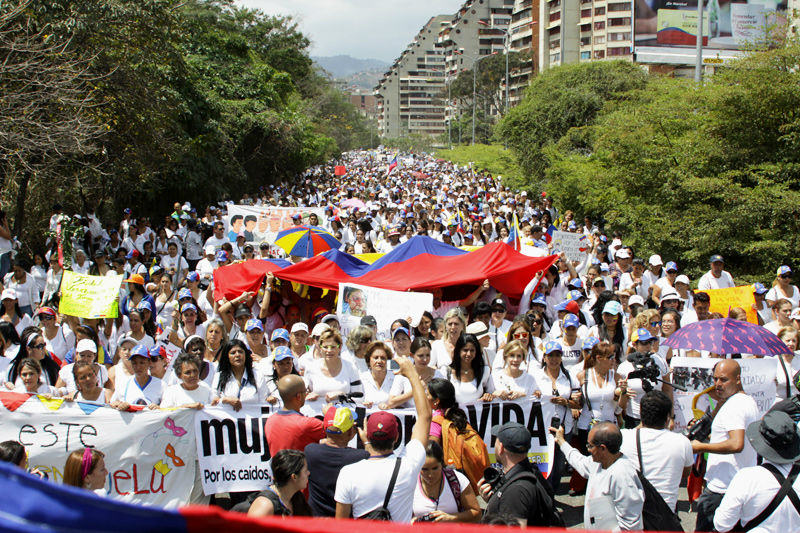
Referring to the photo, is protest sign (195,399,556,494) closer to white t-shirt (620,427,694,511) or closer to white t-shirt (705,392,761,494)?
white t-shirt (620,427,694,511)

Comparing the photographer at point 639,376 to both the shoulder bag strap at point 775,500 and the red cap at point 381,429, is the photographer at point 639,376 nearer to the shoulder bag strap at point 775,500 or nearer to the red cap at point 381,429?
the shoulder bag strap at point 775,500

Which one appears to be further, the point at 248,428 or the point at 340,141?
the point at 340,141

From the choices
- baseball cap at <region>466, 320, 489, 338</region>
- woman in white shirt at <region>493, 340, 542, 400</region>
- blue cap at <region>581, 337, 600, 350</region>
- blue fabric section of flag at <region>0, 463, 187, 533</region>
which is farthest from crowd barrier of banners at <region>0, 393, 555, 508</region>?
blue fabric section of flag at <region>0, 463, 187, 533</region>

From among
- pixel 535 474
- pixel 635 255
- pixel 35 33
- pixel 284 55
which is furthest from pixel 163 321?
pixel 284 55

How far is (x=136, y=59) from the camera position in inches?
648

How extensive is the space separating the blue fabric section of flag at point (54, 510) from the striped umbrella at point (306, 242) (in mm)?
11337

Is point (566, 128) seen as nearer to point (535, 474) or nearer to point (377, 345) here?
point (377, 345)

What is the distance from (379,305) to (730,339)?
3.89 m

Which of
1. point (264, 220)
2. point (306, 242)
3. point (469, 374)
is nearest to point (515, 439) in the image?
point (469, 374)

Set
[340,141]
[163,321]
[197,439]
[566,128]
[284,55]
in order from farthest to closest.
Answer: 1. [340,141]
2. [284,55]
3. [566,128]
4. [163,321]
5. [197,439]

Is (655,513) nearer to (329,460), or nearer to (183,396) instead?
(329,460)

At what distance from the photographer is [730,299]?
9.32 meters

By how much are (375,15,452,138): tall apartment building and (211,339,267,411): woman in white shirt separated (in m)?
175

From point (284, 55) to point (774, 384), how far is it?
47.1 m
